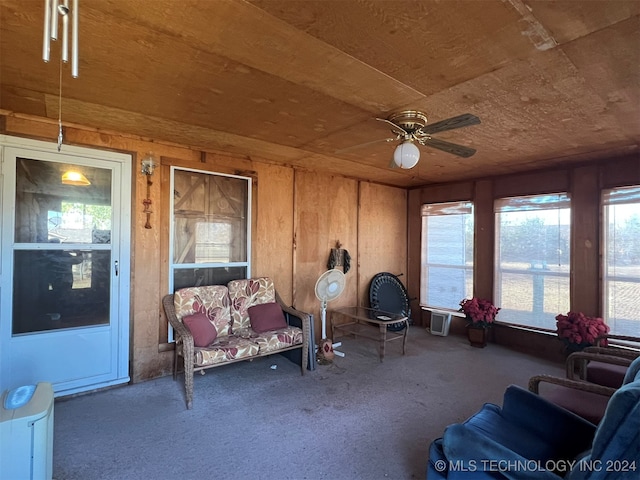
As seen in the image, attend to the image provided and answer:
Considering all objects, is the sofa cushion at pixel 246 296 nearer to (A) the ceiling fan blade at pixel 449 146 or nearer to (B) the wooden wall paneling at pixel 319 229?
(B) the wooden wall paneling at pixel 319 229

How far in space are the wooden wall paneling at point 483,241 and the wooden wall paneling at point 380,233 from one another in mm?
1281

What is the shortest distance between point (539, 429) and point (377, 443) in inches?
41.0

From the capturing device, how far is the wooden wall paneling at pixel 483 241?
4.78 m

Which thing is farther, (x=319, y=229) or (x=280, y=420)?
(x=319, y=229)

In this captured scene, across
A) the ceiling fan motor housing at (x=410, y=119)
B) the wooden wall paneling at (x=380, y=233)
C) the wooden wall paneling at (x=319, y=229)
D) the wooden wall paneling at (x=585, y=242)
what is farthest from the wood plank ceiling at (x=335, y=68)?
the wooden wall paneling at (x=380, y=233)

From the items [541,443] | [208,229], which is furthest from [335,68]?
[208,229]

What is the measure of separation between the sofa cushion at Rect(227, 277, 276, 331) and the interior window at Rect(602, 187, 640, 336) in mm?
4020

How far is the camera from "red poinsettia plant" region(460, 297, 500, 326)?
4.46m

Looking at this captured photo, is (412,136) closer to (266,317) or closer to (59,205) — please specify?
(266,317)

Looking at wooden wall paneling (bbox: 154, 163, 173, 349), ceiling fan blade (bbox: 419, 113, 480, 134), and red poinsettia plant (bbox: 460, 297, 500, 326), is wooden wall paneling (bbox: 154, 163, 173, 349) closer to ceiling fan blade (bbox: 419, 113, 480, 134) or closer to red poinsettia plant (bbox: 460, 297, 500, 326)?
ceiling fan blade (bbox: 419, 113, 480, 134)

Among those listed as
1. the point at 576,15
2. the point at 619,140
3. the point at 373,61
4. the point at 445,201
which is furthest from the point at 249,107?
the point at 445,201

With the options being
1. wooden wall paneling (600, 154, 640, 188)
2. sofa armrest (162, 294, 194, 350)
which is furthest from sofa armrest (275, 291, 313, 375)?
wooden wall paneling (600, 154, 640, 188)

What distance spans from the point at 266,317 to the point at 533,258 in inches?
146

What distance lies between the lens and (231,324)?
3.48 meters
